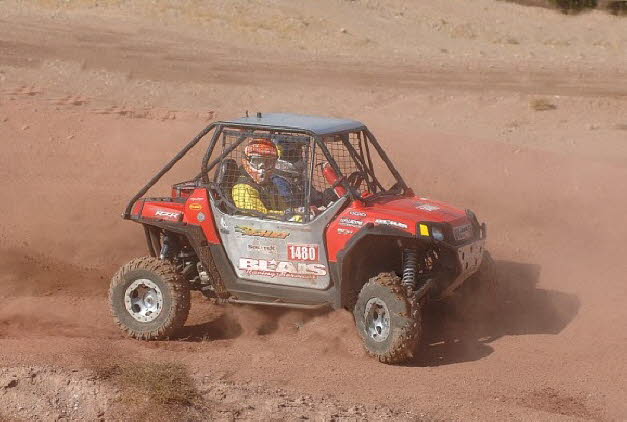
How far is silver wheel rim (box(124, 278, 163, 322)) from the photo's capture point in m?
9.80

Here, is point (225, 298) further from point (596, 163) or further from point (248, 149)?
point (596, 163)

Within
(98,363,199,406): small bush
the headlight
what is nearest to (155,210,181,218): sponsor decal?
(98,363,199,406): small bush

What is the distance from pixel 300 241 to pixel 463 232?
4.69 ft

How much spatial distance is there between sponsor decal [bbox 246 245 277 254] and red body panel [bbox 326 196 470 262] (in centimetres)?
54

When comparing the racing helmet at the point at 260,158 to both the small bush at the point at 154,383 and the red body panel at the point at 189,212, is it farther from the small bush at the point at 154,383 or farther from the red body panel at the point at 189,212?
the small bush at the point at 154,383

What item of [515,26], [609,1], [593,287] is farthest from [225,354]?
[609,1]

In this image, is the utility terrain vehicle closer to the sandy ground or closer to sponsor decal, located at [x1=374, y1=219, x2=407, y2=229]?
sponsor decal, located at [x1=374, y1=219, x2=407, y2=229]

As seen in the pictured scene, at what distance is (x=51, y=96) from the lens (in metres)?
19.0

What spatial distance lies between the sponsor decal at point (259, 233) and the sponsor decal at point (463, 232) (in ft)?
4.77

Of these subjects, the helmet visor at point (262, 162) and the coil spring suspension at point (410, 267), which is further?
the helmet visor at point (262, 162)

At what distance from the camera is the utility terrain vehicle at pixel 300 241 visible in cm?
904

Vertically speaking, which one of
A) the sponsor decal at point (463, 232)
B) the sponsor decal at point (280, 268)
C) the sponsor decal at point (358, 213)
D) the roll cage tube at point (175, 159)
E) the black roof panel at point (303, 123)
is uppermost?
the black roof panel at point (303, 123)

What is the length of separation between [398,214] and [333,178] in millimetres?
968

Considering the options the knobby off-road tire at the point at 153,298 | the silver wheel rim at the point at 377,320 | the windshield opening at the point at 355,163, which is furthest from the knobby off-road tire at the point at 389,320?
the knobby off-road tire at the point at 153,298
